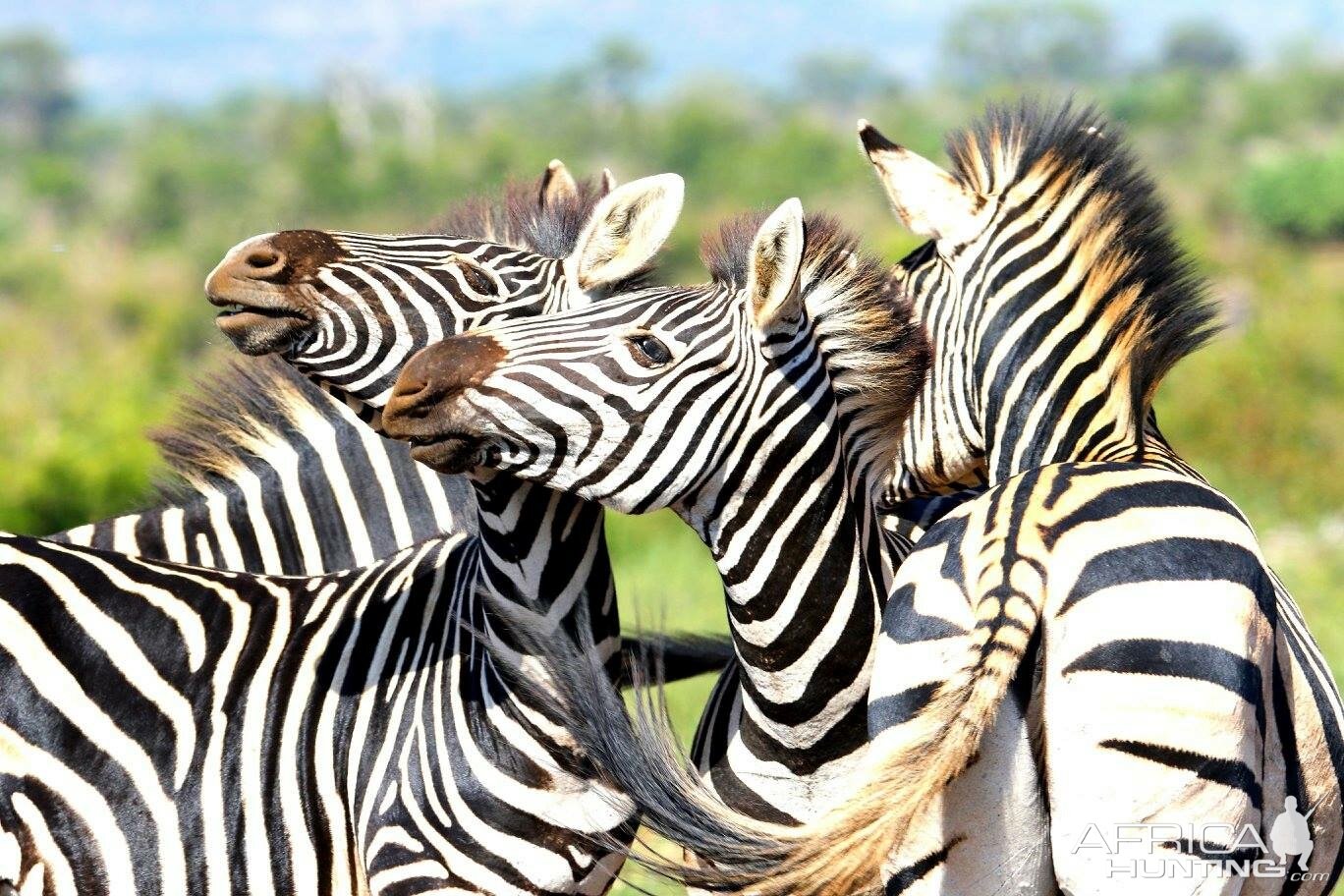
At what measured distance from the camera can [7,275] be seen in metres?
33.7

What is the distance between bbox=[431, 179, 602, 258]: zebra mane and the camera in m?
4.17

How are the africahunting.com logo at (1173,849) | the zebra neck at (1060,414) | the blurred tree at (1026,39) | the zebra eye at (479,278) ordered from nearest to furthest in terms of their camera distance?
the africahunting.com logo at (1173,849), the zebra neck at (1060,414), the zebra eye at (479,278), the blurred tree at (1026,39)

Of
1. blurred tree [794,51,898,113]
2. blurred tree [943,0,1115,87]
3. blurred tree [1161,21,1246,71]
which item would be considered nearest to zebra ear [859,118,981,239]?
blurred tree [943,0,1115,87]

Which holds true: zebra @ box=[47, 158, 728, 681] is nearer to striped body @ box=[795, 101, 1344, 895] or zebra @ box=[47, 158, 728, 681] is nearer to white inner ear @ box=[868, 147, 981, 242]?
white inner ear @ box=[868, 147, 981, 242]

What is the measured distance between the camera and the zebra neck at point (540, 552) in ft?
11.3

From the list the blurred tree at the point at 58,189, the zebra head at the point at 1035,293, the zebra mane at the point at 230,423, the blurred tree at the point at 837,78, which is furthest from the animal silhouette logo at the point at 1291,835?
the blurred tree at the point at 837,78

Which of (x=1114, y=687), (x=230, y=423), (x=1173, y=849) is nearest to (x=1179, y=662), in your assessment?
(x=1114, y=687)

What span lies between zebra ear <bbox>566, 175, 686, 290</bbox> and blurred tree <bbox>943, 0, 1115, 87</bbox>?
118334 mm

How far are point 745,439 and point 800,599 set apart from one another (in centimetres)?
37

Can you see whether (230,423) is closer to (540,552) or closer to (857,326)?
(540,552)

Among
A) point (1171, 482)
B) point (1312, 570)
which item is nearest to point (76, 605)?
point (1171, 482)

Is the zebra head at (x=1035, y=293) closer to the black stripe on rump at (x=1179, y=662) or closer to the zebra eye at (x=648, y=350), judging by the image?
the black stripe on rump at (x=1179, y=662)

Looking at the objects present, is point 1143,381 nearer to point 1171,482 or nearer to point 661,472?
point 1171,482

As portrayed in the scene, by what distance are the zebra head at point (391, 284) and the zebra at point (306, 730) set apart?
4cm
